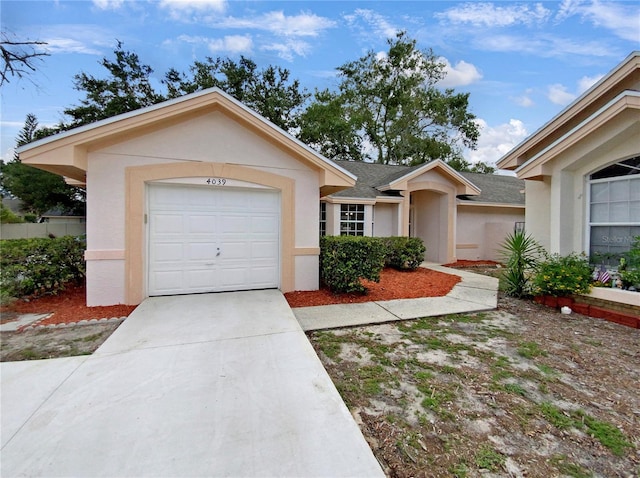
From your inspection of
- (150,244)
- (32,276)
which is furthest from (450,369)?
(32,276)

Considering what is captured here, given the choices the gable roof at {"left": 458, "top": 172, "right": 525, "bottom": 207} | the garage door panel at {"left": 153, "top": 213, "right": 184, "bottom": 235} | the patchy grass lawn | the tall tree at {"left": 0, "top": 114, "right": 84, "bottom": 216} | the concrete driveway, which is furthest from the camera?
the tall tree at {"left": 0, "top": 114, "right": 84, "bottom": 216}

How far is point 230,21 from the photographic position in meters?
11.5

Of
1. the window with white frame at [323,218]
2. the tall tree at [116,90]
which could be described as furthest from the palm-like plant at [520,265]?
the tall tree at [116,90]

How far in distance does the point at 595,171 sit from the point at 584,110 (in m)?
1.75

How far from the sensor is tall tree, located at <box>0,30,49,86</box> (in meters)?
7.26

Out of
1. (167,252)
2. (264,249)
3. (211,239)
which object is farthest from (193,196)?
(264,249)

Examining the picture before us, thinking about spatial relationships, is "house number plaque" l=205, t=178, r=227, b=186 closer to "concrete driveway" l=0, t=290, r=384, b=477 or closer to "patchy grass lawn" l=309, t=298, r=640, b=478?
"concrete driveway" l=0, t=290, r=384, b=477

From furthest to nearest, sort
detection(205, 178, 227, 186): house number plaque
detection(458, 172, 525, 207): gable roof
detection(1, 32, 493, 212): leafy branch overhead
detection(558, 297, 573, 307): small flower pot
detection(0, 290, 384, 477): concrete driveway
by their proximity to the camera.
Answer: detection(1, 32, 493, 212): leafy branch overhead → detection(458, 172, 525, 207): gable roof → detection(205, 178, 227, 186): house number plaque → detection(558, 297, 573, 307): small flower pot → detection(0, 290, 384, 477): concrete driveway

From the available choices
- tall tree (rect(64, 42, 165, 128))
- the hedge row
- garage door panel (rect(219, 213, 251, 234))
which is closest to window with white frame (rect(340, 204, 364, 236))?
the hedge row

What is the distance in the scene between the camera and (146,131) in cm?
634

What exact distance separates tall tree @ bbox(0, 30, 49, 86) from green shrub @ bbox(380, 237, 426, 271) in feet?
37.9

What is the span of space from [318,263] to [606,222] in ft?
21.7

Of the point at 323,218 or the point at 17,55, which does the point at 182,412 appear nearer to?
the point at 323,218

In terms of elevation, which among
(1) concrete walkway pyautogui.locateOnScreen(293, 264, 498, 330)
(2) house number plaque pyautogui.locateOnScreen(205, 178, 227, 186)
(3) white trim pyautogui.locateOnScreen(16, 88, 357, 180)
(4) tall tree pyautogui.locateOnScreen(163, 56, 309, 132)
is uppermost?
(4) tall tree pyautogui.locateOnScreen(163, 56, 309, 132)
